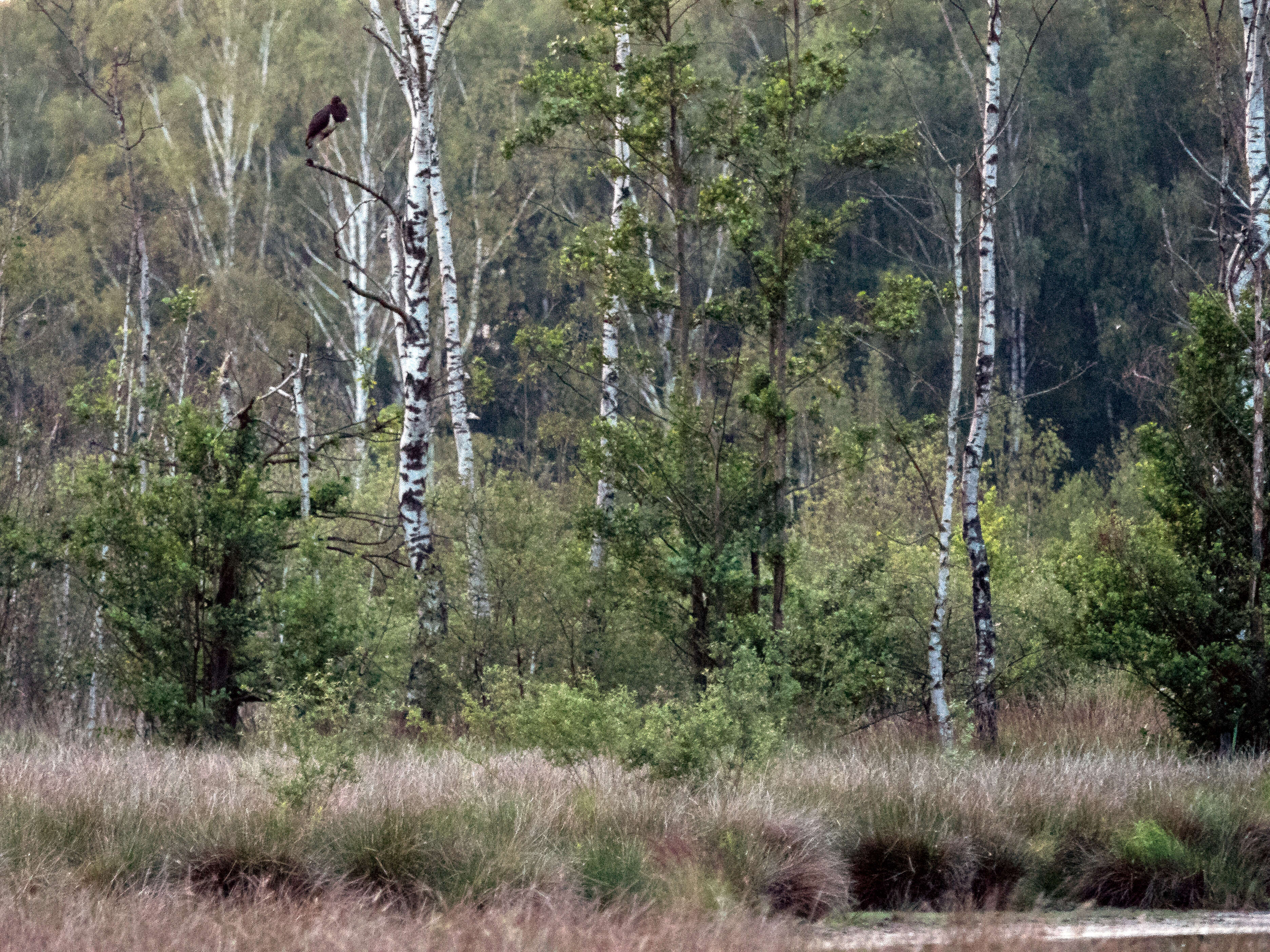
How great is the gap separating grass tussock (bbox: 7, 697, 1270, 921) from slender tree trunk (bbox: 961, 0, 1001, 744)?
198cm

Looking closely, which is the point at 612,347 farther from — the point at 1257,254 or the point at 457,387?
the point at 1257,254

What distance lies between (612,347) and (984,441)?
5.94 metres

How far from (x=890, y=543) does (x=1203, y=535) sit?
1003 cm

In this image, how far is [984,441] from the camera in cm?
1328

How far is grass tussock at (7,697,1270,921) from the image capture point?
7824 mm

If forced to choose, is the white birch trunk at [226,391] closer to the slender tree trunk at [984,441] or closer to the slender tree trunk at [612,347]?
the slender tree trunk at [612,347]

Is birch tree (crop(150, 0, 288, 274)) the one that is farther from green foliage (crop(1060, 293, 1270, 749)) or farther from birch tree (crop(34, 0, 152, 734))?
green foliage (crop(1060, 293, 1270, 749))

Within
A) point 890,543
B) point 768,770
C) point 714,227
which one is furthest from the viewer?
point 890,543

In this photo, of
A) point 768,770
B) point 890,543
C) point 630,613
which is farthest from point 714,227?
point 890,543

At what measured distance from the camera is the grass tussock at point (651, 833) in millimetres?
7824

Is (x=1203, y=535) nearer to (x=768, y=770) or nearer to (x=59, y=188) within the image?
(x=768, y=770)

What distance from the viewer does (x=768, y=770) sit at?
10.1m

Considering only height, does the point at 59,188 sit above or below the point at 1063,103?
below

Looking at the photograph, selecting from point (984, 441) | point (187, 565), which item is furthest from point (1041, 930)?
point (187, 565)
